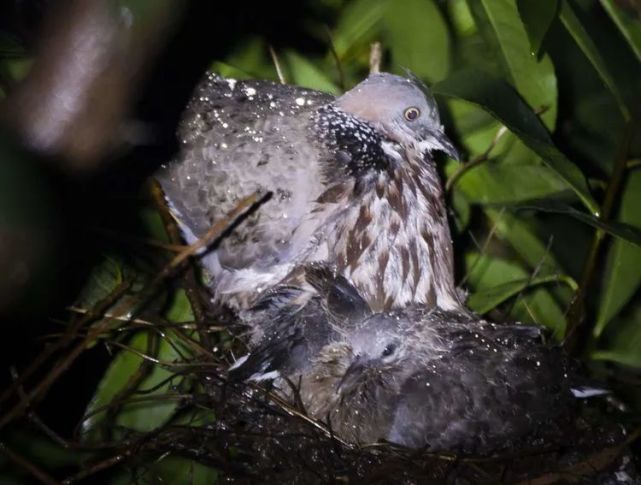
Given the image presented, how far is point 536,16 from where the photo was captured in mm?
954

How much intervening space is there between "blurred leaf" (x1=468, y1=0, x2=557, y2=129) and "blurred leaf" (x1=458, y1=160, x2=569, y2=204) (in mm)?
64

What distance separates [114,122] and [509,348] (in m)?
0.75

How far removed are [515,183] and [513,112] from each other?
15 cm

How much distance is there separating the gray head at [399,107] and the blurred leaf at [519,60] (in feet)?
0.34

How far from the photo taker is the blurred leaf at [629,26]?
3.72 ft

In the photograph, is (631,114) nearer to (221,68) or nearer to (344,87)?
(344,87)

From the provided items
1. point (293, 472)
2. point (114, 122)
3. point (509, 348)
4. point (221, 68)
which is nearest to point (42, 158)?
point (114, 122)

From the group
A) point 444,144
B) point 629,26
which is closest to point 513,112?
point 444,144

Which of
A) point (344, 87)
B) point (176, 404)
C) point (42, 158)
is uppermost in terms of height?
point (42, 158)

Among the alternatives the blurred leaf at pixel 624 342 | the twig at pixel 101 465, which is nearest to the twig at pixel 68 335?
the twig at pixel 101 465

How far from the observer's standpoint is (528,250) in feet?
3.90

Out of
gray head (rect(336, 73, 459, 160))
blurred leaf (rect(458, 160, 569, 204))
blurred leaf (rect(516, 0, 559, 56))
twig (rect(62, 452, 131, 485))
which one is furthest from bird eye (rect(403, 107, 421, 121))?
twig (rect(62, 452, 131, 485))

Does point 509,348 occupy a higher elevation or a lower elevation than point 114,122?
lower

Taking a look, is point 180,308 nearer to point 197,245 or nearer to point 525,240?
point 197,245
